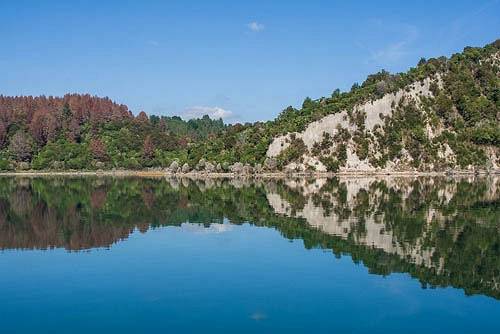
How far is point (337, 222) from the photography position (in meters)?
43.4

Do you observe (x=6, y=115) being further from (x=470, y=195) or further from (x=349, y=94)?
(x=470, y=195)

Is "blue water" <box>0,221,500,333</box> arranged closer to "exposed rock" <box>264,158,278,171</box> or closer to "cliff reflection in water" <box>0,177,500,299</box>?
"cliff reflection in water" <box>0,177,500,299</box>

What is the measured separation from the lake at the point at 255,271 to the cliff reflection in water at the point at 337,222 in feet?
0.56

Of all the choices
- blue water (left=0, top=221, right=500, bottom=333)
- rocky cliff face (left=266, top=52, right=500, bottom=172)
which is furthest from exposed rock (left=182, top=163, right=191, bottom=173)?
blue water (left=0, top=221, right=500, bottom=333)

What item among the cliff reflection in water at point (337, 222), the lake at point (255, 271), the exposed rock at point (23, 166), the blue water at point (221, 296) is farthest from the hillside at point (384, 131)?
the blue water at point (221, 296)

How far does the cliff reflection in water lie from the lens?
2856 cm

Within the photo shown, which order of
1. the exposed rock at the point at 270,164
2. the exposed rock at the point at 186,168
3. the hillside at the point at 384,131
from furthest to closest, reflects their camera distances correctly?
1. the exposed rock at the point at 186,168
2. the hillside at the point at 384,131
3. the exposed rock at the point at 270,164

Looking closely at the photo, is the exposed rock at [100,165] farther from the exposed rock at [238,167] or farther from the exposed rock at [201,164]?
the exposed rock at [238,167]

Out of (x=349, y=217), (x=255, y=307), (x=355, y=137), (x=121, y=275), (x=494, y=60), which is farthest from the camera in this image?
(x=494, y=60)

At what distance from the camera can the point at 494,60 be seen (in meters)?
161

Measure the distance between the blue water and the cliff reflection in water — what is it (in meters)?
2.44

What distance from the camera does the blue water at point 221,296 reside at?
19156 mm

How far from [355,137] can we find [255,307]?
128110 millimetres

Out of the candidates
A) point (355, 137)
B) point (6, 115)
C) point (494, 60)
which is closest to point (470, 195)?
point (355, 137)
